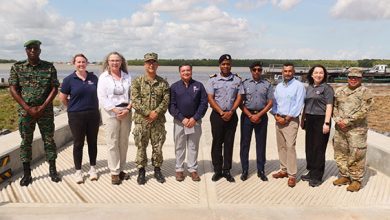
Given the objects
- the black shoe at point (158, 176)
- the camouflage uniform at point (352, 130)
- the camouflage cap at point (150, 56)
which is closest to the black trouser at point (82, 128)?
the black shoe at point (158, 176)

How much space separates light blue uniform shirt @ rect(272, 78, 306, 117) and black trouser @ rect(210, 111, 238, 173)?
0.70 meters

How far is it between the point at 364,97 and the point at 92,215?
3797 millimetres

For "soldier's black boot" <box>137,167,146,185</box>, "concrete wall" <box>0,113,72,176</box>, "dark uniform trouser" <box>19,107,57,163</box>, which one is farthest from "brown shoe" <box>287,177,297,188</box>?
"concrete wall" <box>0,113,72,176</box>

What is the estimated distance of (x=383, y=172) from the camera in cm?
593

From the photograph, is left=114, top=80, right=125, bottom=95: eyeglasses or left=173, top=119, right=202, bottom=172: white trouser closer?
left=114, top=80, right=125, bottom=95: eyeglasses

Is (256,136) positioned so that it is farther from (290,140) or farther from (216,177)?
(216,177)

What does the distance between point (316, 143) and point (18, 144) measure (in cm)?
462

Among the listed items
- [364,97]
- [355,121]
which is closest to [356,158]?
[355,121]

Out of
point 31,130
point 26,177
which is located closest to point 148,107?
point 31,130

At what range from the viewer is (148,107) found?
17.2ft

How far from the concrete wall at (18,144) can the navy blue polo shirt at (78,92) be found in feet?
3.99

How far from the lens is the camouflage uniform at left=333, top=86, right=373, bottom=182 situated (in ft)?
16.5

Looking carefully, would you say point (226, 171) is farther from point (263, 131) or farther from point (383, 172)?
point (383, 172)

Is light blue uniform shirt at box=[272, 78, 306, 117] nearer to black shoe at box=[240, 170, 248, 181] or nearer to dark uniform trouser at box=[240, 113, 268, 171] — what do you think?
dark uniform trouser at box=[240, 113, 268, 171]
